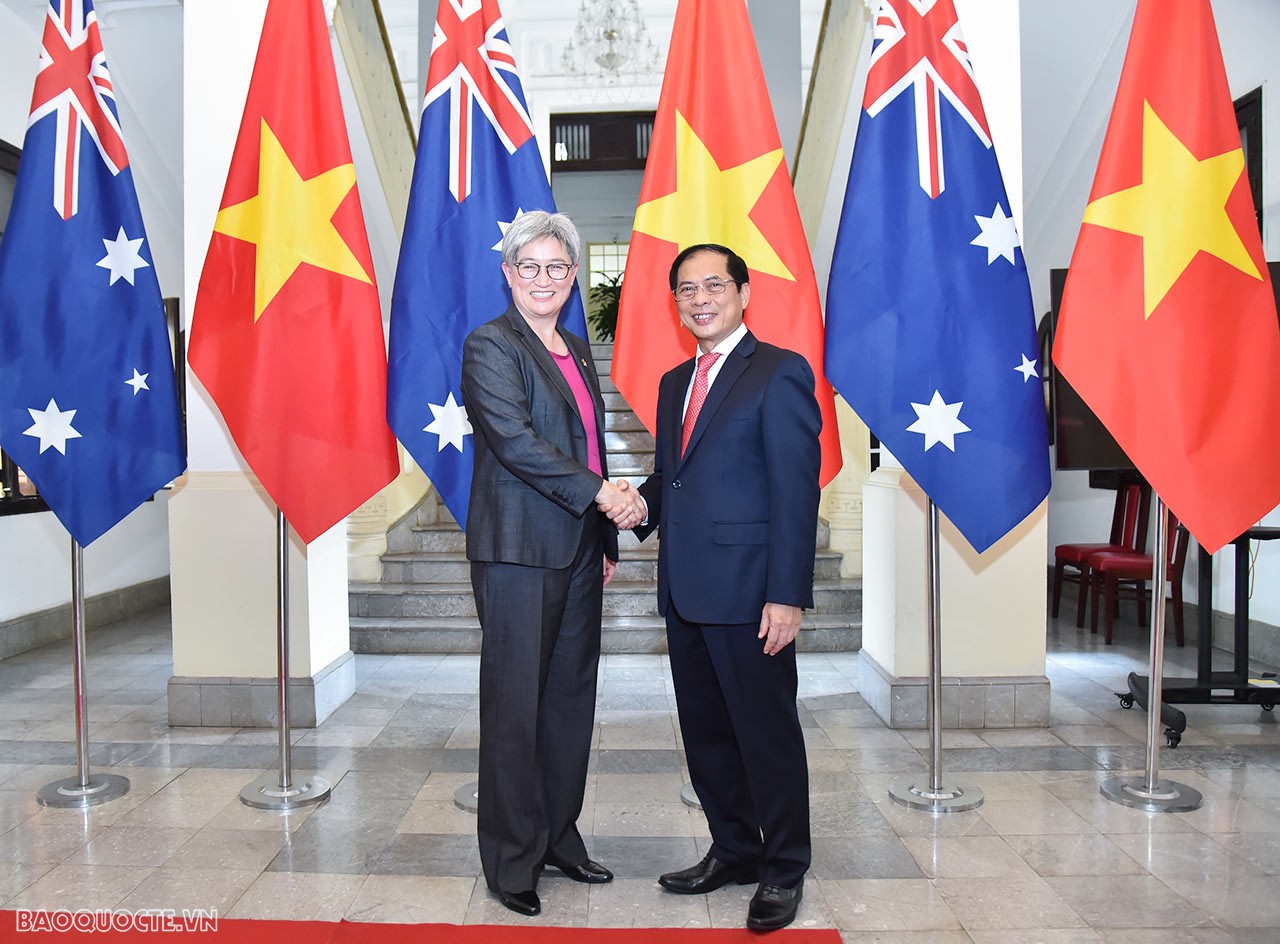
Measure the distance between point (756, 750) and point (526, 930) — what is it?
0.70 meters

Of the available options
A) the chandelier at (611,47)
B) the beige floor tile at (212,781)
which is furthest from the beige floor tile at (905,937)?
the chandelier at (611,47)

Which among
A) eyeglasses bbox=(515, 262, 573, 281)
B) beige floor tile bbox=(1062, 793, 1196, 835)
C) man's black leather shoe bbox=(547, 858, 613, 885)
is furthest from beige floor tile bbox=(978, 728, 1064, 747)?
eyeglasses bbox=(515, 262, 573, 281)

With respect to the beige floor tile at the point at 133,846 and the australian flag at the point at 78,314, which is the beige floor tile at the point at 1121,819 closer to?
the beige floor tile at the point at 133,846

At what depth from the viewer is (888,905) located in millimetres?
2520

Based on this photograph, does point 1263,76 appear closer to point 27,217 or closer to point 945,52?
point 945,52

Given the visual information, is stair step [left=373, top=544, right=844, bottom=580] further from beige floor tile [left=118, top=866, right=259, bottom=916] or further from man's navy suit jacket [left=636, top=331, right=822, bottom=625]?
man's navy suit jacket [left=636, top=331, right=822, bottom=625]

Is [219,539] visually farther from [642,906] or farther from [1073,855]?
[1073,855]

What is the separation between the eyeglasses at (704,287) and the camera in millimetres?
2512

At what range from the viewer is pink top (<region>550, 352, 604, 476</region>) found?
266cm

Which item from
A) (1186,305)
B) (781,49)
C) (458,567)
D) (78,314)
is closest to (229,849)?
(78,314)

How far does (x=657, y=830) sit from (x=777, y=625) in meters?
1.09

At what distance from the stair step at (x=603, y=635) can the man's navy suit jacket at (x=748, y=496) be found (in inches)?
131

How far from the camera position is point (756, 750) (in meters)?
2.44

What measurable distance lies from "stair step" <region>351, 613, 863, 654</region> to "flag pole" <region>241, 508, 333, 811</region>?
92.2 inches
